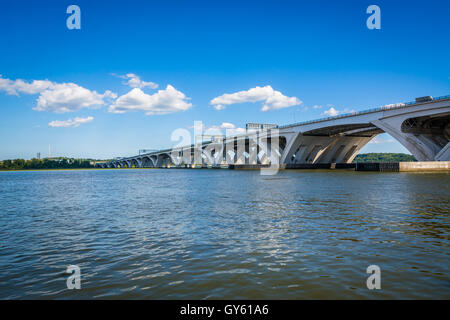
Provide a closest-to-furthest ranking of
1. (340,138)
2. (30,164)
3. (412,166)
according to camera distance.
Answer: (412,166), (340,138), (30,164)

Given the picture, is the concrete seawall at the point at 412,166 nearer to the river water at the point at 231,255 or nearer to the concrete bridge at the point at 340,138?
the concrete bridge at the point at 340,138

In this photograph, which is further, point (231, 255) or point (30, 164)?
point (30, 164)

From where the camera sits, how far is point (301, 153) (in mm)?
105312

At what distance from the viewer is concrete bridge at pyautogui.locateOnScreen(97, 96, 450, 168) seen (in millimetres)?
64438

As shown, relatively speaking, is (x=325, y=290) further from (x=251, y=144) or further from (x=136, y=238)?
(x=251, y=144)

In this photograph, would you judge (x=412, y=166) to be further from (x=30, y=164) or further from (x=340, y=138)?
(x=30, y=164)

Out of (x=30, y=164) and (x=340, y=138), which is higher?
(x=340, y=138)

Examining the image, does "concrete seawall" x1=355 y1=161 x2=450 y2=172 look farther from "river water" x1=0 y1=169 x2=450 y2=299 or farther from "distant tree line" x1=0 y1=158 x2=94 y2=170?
"distant tree line" x1=0 y1=158 x2=94 y2=170

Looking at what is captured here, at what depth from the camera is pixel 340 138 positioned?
345 feet

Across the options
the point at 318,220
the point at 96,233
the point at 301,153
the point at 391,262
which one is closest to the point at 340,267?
the point at 391,262

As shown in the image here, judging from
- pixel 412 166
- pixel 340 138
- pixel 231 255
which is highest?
pixel 340 138

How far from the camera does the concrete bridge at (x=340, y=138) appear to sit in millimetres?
64438

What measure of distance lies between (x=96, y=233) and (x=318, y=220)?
Answer: 9.10m

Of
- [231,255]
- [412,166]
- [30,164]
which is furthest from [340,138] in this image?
[30,164]
